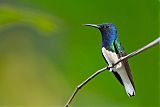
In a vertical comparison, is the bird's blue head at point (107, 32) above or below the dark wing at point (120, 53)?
above

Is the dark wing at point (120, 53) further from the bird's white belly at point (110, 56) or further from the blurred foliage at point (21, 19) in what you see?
the blurred foliage at point (21, 19)

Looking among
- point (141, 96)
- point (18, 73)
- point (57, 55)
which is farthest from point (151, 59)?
point (18, 73)

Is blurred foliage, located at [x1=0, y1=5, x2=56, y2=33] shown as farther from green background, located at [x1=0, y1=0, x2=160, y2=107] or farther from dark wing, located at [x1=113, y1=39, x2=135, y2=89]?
dark wing, located at [x1=113, y1=39, x2=135, y2=89]

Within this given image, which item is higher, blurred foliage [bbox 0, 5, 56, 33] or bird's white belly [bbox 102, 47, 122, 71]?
blurred foliage [bbox 0, 5, 56, 33]

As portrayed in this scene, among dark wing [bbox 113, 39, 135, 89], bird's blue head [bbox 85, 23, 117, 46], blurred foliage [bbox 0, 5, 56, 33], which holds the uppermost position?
blurred foliage [bbox 0, 5, 56, 33]

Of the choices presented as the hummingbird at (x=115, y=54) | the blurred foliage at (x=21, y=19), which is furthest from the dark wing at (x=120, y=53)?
the blurred foliage at (x=21, y=19)

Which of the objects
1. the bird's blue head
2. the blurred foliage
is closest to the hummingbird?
the bird's blue head

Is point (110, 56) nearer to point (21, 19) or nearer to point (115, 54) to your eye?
point (115, 54)
